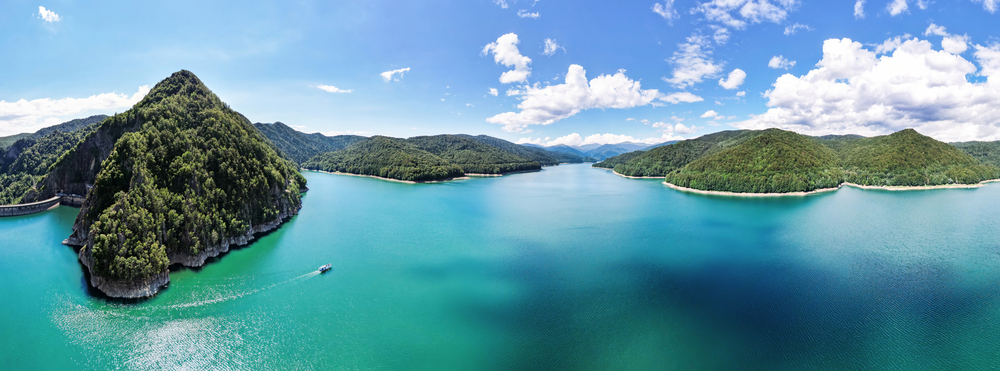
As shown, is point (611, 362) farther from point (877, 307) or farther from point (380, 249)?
point (380, 249)

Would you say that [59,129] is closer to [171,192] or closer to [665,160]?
[171,192]

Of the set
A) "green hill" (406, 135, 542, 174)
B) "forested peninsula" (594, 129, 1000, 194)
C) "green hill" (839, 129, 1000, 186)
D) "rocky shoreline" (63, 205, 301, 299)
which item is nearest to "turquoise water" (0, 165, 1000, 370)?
"rocky shoreline" (63, 205, 301, 299)

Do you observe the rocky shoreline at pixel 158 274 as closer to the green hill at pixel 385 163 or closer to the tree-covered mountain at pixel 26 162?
the tree-covered mountain at pixel 26 162

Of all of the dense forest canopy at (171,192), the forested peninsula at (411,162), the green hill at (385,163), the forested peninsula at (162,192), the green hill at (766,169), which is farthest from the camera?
the forested peninsula at (411,162)

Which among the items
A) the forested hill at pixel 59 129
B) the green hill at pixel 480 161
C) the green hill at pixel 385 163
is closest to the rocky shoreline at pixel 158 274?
the green hill at pixel 385 163

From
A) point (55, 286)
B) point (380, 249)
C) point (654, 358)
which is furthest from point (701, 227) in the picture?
point (55, 286)
